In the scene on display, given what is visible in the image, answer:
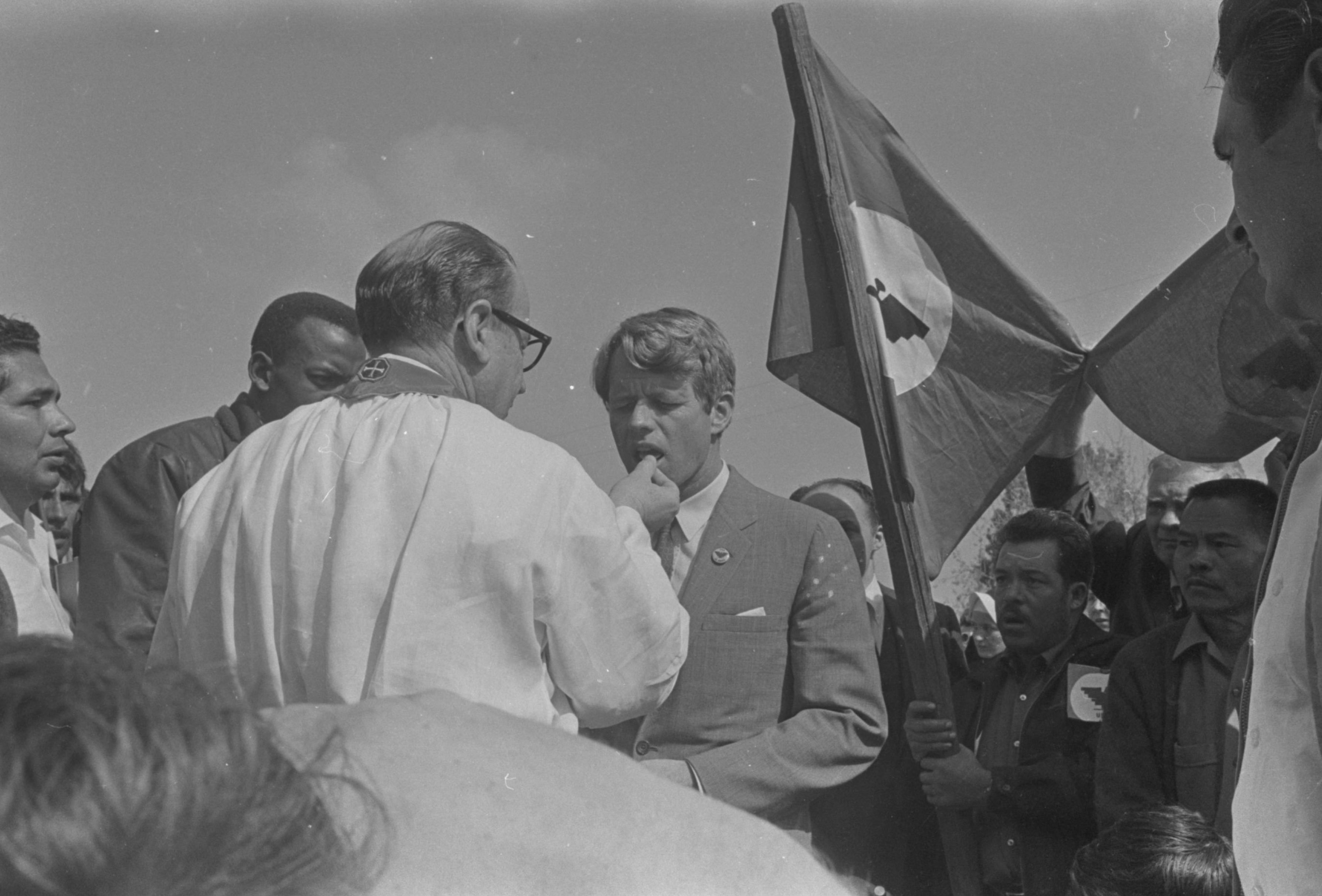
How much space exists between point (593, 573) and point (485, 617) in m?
0.16

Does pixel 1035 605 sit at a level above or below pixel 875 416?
below

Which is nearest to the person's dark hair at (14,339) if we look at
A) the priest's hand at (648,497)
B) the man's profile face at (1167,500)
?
the priest's hand at (648,497)

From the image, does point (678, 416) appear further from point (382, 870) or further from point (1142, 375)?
point (382, 870)

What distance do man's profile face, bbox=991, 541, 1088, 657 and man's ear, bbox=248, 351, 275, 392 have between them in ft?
6.41

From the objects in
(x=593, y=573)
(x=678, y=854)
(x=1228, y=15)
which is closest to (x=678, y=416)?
(x=593, y=573)

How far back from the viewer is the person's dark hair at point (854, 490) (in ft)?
15.3

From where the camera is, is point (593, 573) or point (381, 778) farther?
point (593, 573)

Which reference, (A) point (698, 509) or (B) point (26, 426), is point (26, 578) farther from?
(A) point (698, 509)

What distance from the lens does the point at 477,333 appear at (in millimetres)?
2188

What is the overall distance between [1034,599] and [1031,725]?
38 cm

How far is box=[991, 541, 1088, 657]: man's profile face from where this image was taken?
11.8 feet

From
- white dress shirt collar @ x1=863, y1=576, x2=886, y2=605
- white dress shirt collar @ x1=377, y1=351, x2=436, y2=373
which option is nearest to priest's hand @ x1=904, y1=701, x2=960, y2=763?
white dress shirt collar @ x1=863, y1=576, x2=886, y2=605

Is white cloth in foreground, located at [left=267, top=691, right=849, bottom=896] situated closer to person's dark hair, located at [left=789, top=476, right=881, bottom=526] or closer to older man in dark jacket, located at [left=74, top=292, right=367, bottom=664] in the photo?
older man in dark jacket, located at [left=74, top=292, right=367, bottom=664]

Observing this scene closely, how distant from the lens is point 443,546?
1.85 m
